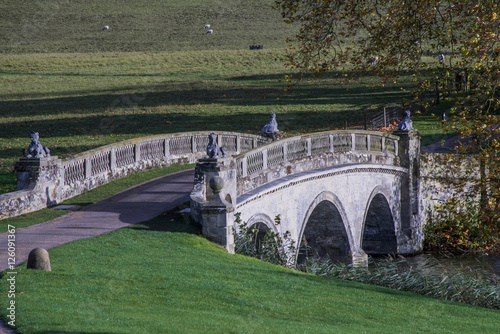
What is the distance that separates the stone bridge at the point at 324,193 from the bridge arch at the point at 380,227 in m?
0.04

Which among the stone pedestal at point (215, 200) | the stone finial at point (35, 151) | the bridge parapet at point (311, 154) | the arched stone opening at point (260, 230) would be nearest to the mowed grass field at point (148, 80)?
the bridge parapet at point (311, 154)

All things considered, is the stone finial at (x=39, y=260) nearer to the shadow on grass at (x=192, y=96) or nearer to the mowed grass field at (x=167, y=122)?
the mowed grass field at (x=167, y=122)

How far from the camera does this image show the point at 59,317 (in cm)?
889

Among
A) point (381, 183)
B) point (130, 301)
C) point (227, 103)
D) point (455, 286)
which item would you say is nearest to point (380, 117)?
point (227, 103)

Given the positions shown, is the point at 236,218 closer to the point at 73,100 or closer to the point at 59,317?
the point at 59,317

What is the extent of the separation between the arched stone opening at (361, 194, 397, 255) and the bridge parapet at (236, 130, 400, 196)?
205 cm

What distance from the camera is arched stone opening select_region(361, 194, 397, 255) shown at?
29.1 meters

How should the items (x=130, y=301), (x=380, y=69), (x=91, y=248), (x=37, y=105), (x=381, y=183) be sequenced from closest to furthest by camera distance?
(x=130, y=301) → (x=91, y=248) → (x=380, y=69) → (x=381, y=183) → (x=37, y=105)

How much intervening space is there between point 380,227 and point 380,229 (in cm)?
9

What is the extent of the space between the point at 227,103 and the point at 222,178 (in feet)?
116

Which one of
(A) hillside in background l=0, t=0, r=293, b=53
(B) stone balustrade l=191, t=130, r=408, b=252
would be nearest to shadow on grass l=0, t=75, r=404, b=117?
(B) stone balustrade l=191, t=130, r=408, b=252

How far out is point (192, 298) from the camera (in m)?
10.8

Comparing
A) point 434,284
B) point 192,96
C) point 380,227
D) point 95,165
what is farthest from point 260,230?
point 192,96

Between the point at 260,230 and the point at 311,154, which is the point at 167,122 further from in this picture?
the point at 260,230
